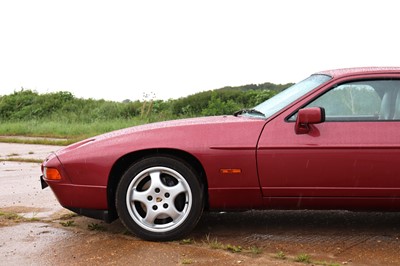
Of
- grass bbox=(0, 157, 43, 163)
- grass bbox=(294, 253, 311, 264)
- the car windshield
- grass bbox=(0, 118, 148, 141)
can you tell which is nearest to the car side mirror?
the car windshield

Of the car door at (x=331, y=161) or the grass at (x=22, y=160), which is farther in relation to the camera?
the grass at (x=22, y=160)

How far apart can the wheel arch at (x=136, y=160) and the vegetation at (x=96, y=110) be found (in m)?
14.0

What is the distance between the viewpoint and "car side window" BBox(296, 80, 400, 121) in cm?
516

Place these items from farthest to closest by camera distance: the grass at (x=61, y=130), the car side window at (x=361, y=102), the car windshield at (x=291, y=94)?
the grass at (x=61, y=130) → the car windshield at (x=291, y=94) → the car side window at (x=361, y=102)

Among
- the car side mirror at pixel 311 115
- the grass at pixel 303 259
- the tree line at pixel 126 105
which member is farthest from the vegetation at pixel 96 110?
the grass at pixel 303 259

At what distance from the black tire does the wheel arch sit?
66mm

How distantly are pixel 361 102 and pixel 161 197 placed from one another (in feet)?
5.90

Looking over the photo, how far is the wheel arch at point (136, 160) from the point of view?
203 inches

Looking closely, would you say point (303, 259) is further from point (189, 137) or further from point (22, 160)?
point (22, 160)

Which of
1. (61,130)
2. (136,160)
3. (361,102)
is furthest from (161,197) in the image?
(61,130)

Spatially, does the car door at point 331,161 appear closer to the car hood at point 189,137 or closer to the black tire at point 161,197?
the car hood at point 189,137

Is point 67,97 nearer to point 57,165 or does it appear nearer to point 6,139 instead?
point 6,139

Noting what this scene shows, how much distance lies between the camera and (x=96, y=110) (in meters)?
27.2

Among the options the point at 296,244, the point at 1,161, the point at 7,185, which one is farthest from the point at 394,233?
the point at 1,161
